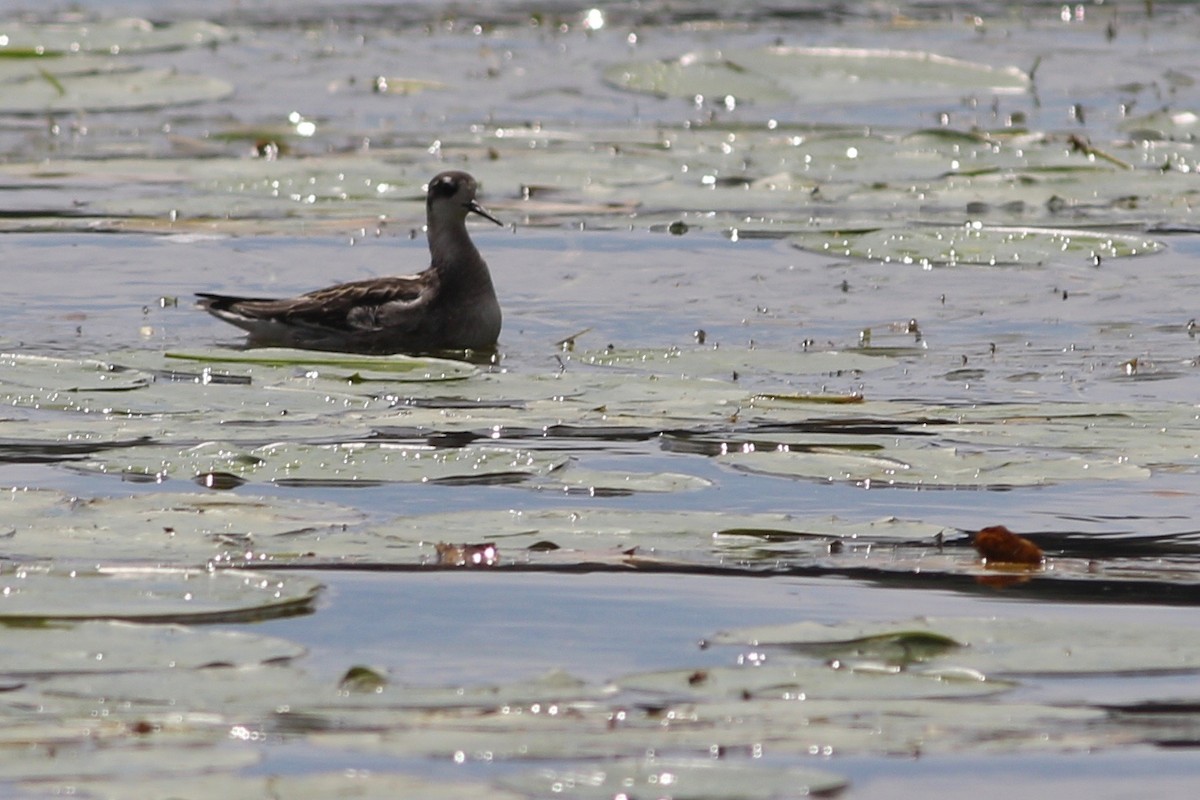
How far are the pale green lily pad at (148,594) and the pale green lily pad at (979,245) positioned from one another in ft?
19.1

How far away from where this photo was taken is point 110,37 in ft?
62.4

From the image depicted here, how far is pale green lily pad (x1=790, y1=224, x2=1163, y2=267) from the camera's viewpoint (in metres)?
10.3

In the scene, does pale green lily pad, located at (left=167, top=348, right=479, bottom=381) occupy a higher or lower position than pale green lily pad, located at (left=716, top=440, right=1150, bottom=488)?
higher

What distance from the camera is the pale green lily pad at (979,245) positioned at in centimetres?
1034

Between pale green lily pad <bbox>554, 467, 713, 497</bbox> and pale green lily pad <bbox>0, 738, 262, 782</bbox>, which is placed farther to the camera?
pale green lily pad <bbox>554, 467, 713, 497</bbox>

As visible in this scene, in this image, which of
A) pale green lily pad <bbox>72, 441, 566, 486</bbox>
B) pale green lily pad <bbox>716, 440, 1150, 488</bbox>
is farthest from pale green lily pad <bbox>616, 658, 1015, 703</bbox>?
pale green lily pad <bbox>72, 441, 566, 486</bbox>

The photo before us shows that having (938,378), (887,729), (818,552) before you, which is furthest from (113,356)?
(887,729)

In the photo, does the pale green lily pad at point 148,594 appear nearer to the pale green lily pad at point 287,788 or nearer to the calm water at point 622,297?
the calm water at point 622,297

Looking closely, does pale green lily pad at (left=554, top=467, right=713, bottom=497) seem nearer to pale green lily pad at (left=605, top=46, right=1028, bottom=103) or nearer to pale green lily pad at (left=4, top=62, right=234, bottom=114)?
pale green lily pad at (left=605, top=46, right=1028, bottom=103)

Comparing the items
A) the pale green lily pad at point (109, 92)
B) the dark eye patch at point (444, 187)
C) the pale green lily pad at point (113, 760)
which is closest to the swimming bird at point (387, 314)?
the dark eye patch at point (444, 187)

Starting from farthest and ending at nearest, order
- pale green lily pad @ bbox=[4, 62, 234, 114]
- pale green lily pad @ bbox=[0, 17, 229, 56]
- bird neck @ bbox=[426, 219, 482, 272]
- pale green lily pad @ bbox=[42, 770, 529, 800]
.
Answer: pale green lily pad @ bbox=[0, 17, 229, 56]
pale green lily pad @ bbox=[4, 62, 234, 114]
bird neck @ bbox=[426, 219, 482, 272]
pale green lily pad @ bbox=[42, 770, 529, 800]

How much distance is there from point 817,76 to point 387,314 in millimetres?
8056

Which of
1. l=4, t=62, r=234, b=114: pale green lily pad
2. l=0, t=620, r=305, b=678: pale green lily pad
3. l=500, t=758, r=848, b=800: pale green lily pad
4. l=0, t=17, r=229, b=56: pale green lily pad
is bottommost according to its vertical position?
l=500, t=758, r=848, b=800: pale green lily pad

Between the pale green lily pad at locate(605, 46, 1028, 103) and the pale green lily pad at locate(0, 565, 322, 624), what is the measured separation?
1144cm
